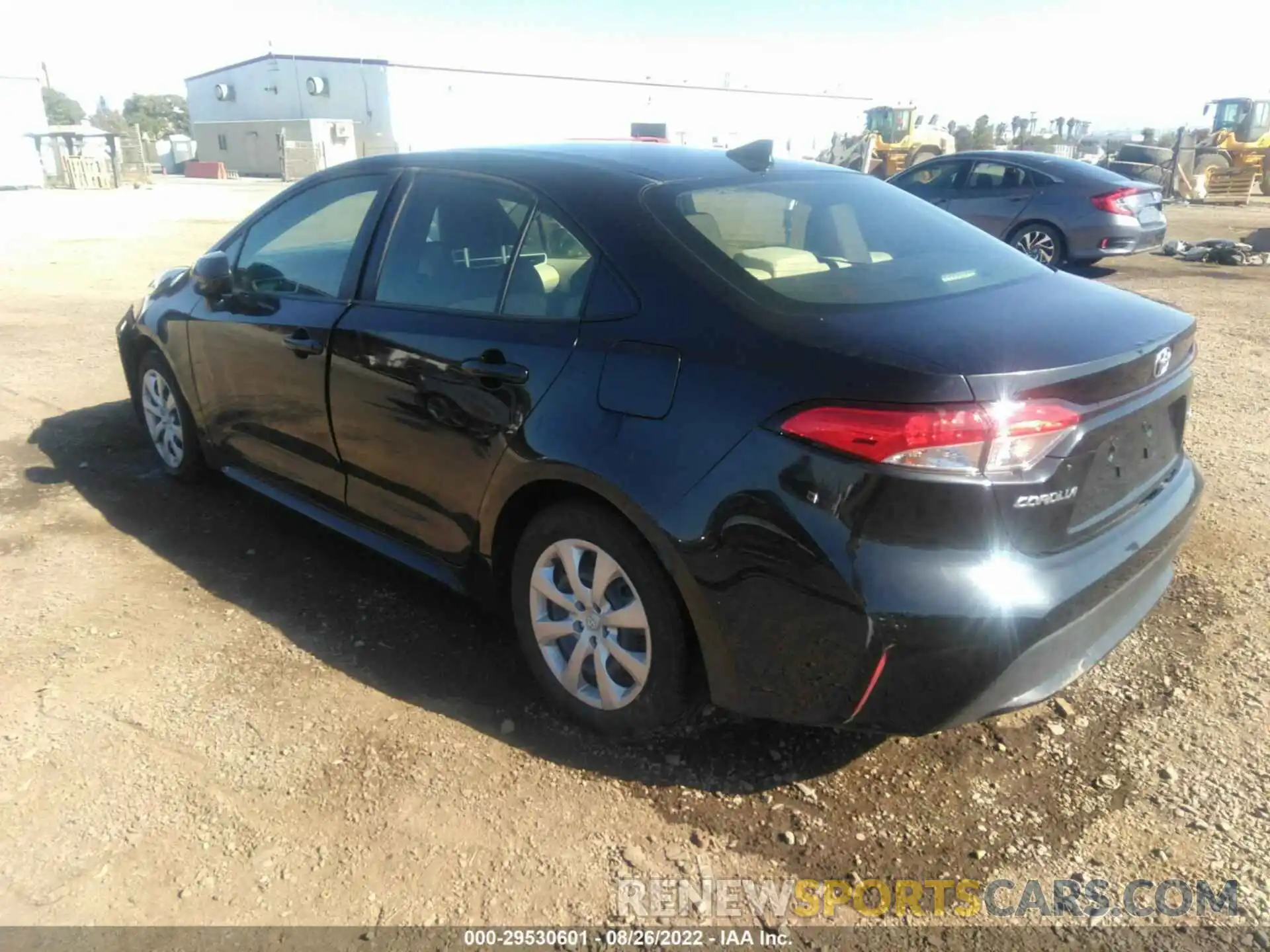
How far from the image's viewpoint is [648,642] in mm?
2631

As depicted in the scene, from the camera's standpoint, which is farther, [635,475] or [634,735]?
[634,735]

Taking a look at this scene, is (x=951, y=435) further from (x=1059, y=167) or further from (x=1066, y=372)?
(x=1059, y=167)

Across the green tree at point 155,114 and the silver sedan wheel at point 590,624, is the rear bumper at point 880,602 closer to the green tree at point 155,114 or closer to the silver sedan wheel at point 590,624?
the silver sedan wheel at point 590,624

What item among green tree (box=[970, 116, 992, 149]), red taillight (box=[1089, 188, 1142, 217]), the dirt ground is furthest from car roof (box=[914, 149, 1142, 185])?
green tree (box=[970, 116, 992, 149])

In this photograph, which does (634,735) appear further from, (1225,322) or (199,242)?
(199,242)

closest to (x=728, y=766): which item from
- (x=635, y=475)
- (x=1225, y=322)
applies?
(x=635, y=475)

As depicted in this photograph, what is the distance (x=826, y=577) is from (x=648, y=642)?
617mm

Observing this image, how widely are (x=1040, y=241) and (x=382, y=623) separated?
10.4 meters

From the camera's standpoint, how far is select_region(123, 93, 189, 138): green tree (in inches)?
3214

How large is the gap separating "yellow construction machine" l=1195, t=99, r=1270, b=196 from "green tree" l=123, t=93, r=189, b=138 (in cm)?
7517

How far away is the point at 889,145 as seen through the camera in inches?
1137

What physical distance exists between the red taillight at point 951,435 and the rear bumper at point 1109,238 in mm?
10158

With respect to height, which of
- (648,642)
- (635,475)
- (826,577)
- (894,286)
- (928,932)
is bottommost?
(928,932)

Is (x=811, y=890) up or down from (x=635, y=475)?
down
